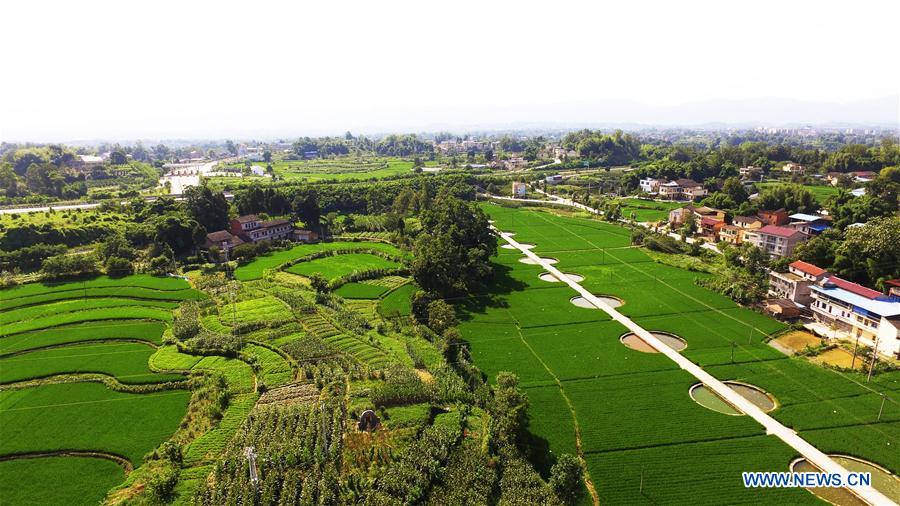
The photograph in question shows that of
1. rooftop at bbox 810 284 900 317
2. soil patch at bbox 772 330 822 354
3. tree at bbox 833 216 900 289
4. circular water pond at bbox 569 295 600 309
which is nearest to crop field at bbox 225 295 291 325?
circular water pond at bbox 569 295 600 309

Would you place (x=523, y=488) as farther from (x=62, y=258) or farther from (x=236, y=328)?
(x=62, y=258)

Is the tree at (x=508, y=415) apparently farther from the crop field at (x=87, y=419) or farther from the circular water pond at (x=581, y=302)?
the circular water pond at (x=581, y=302)

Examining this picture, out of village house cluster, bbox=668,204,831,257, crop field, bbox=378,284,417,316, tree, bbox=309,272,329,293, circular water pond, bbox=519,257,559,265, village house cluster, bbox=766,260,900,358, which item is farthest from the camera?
circular water pond, bbox=519,257,559,265

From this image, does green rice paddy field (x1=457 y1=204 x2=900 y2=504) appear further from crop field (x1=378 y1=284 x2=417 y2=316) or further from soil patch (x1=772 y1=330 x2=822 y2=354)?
crop field (x1=378 y1=284 x2=417 y2=316)

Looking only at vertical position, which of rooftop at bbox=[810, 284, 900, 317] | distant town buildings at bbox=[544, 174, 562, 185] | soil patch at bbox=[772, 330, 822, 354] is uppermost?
distant town buildings at bbox=[544, 174, 562, 185]

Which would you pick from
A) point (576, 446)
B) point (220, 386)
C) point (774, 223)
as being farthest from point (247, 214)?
point (774, 223)

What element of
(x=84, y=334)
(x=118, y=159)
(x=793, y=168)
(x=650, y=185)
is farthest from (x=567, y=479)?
(x=118, y=159)

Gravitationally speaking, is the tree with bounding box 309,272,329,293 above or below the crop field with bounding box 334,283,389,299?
above

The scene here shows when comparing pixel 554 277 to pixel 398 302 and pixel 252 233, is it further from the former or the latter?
pixel 252 233
